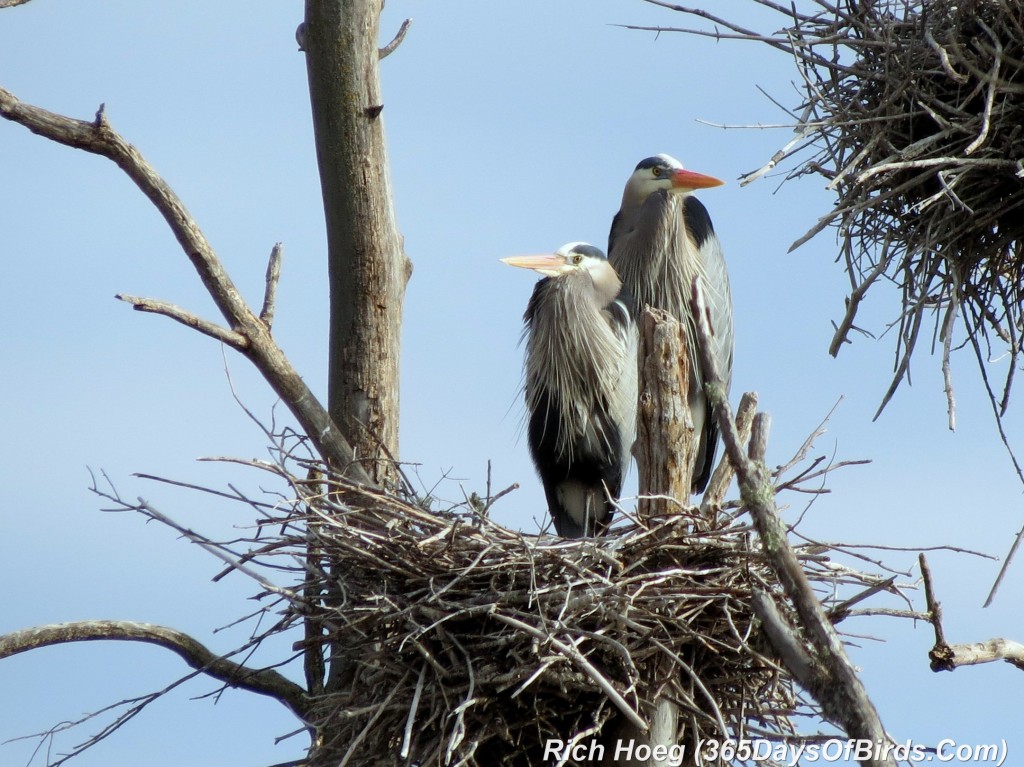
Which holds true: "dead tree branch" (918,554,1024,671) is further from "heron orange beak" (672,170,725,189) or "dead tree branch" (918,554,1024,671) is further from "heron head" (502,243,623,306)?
"heron orange beak" (672,170,725,189)

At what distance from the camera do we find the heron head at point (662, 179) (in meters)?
3.69

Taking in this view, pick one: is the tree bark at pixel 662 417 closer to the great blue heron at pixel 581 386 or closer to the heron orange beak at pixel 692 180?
the great blue heron at pixel 581 386

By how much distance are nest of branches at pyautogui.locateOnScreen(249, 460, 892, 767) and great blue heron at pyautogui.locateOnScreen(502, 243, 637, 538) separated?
855mm

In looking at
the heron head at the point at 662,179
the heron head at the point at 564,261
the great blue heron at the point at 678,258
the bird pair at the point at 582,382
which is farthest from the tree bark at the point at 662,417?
the heron head at the point at 662,179

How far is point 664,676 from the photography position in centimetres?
244

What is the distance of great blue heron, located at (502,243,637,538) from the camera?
135 inches

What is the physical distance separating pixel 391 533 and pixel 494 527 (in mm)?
209

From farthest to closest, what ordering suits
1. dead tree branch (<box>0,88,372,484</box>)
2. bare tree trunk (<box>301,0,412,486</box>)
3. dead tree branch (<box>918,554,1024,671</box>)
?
bare tree trunk (<box>301,0,412,486</box>)
dead tree branch (<box>0,88,372,484</box>)
dead tree branch (<box>918,554,1024,671</box>)

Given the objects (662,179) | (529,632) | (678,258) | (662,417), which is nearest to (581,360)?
(678,258)

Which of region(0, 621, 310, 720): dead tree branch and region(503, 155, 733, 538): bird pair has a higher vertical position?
region(503, 155, 733, 538): bird pair

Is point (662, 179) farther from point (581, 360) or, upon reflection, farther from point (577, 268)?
point (581, 360)

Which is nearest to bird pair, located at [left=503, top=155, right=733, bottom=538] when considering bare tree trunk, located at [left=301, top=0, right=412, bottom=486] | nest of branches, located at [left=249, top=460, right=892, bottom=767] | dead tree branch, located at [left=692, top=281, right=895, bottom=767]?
bare tree trunk, located at [left=301, top=0, right=412, bottom=486]

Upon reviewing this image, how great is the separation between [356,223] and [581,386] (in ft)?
2.67

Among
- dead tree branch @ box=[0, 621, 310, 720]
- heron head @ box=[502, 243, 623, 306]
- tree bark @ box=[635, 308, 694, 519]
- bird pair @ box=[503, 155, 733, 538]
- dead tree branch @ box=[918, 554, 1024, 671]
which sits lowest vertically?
dead tree branch @ box=[918, 554, 1024, 671]
